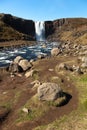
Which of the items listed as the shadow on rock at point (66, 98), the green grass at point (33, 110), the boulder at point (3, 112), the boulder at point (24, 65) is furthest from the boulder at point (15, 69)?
the boulder at point (3, 112)

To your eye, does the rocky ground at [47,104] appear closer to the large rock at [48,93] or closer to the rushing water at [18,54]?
the large rock at [48,93]

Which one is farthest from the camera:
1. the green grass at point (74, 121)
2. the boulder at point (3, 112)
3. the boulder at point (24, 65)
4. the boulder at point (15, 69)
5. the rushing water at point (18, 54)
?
the rushing water at point (18, 54)

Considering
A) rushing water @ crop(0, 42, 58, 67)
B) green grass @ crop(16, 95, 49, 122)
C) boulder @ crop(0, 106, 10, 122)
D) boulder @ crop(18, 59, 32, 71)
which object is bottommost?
rushing water @ crop(0, 42, 58, 67)

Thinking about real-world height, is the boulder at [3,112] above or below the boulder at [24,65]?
below

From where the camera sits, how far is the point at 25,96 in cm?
3591

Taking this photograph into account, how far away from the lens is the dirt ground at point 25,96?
91.9ft

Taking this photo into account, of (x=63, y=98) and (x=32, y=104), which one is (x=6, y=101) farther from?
(x=63, y=98)

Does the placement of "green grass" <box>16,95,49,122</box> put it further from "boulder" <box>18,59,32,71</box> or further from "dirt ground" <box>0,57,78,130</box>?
"boulder" <box>18,59,32,71</box>

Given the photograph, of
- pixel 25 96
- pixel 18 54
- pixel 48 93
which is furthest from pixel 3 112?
pixel 18 54

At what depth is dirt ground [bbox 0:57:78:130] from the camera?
28.0m

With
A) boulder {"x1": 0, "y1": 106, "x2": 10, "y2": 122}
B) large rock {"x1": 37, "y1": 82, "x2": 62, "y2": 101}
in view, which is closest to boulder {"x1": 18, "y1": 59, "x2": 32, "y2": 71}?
large rock {"x1": 37, "y1": 82, "x2": 62, "y2": 101}

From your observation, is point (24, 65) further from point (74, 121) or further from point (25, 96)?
point (74, 121)

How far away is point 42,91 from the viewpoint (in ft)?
106

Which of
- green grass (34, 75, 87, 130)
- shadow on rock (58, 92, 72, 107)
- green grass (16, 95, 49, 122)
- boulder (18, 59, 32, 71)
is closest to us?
green grass (34, 75, 87, 130)
